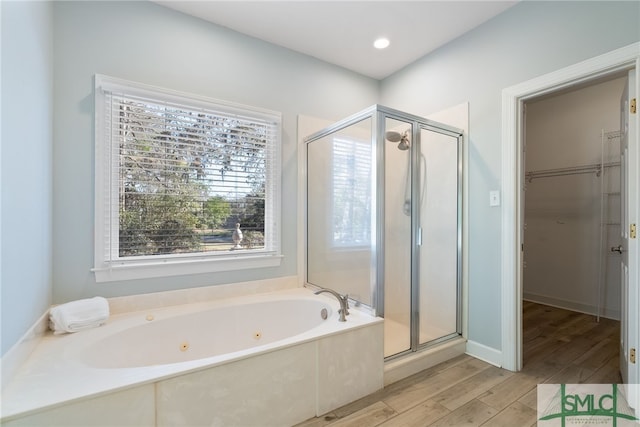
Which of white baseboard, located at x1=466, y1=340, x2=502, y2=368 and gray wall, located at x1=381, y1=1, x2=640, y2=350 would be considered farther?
white baseboard, located at x1=466, y1=340, x2=502, y2=368

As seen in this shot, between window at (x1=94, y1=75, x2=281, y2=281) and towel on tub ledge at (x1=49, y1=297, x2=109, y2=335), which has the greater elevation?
window at (x1=94, y1=75, x2=281, y2=281)

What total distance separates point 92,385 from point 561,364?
2955mm

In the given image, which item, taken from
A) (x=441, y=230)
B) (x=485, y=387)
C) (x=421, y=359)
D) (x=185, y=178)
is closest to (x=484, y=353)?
(x=485, y=387)

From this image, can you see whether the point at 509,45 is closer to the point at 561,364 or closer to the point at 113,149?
the point at 561,364

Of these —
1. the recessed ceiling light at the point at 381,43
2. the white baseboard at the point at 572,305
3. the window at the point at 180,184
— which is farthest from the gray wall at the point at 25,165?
the white baseboard at the point at 572,305

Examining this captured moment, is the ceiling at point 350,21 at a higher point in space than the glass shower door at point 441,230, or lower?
higher

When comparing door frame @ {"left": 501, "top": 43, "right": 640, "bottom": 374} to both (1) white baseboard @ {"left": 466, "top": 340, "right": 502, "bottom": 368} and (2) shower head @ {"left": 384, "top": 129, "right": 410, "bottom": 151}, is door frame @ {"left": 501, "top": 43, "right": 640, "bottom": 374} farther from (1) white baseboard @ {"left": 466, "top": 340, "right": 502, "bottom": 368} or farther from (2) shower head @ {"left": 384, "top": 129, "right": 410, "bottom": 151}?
(2) shower head @ {"left": 384, "top": 129, "right": 410, "bottom": 151}

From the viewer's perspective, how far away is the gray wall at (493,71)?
1771 mm

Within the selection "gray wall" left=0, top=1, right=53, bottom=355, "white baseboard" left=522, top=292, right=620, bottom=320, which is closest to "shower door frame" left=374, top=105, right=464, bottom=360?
"gray wall" left=0, top=1, right=53, bottom=355

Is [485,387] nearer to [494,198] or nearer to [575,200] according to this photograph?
[494,198]

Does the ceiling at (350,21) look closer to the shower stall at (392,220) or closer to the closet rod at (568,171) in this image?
Answer: the shower stall at (392,220)

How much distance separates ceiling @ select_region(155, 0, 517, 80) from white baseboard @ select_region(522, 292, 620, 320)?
11.0 ft

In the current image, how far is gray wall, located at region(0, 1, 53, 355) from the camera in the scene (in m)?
1.20

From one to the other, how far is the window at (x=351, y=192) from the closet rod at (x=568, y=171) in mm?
3043
